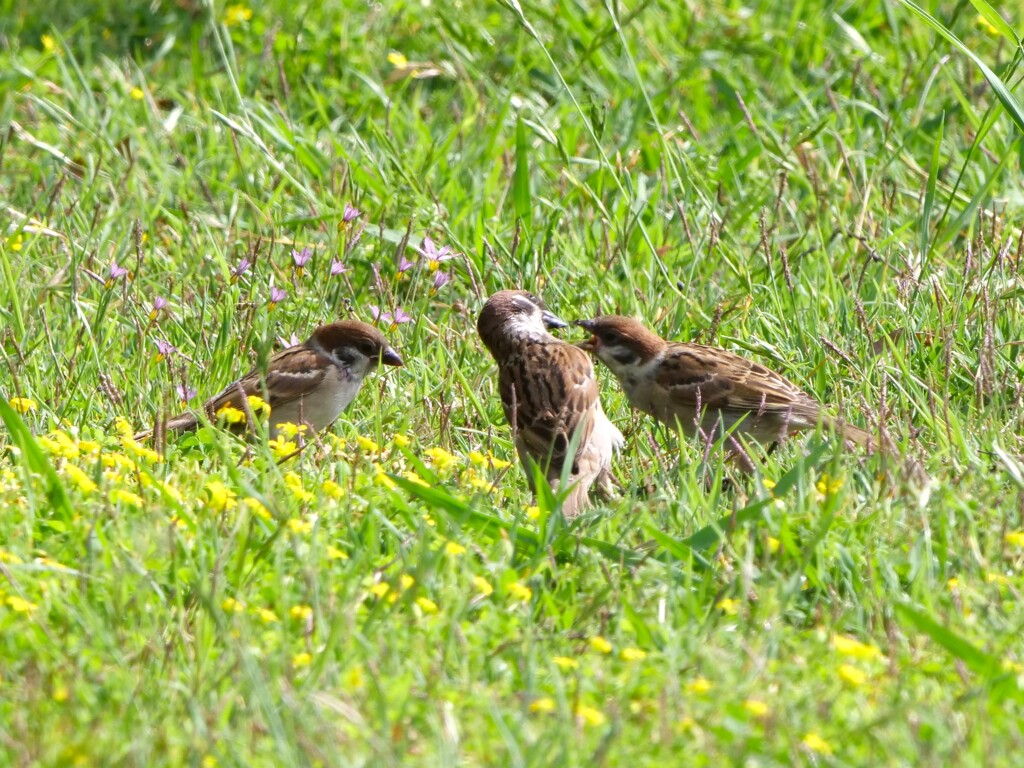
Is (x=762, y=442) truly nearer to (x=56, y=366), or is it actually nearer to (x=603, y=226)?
(x=603, y=226)

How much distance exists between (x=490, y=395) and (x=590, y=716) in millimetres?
3219

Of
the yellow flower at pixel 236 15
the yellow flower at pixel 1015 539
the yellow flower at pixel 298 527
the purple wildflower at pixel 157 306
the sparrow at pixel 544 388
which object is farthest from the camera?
the yellow flower at pixel 236 15

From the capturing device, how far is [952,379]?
5.89 m

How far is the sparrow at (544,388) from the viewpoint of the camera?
557 centimetres

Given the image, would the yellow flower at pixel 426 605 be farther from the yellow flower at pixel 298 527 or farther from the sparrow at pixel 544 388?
the sparrow at pixel 544 388

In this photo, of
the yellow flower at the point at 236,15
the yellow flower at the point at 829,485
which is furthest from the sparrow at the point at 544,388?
the yellow flower at the point at 236,15

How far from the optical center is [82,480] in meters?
4.21

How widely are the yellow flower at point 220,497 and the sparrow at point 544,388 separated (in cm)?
126

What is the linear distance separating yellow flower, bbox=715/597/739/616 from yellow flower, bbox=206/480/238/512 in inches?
53.3

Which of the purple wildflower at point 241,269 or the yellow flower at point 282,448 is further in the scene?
the purple wildflower at point 241,269

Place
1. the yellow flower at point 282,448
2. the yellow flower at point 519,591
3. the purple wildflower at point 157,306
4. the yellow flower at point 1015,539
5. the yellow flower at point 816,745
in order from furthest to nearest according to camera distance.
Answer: the purple wildflower at point 157,306, the yellow flower at point 282,448, the yellow flower at point 1015,539, the yellow flower at point 519,591, the yellow flower at point 816,745

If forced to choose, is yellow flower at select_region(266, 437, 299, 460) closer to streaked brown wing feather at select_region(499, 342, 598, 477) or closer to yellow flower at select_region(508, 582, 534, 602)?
streaked brown wing feather at select_region(499, 342, 598, 477)

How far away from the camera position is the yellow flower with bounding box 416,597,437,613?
3.74 meters

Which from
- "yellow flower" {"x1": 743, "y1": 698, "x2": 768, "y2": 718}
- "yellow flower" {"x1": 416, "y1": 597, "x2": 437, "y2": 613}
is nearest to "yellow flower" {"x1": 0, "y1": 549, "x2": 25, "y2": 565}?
"yellow flower" {"x1": 416, "y1": 597, "x2": 437, "y2": 613}
